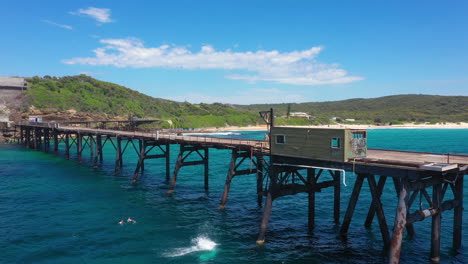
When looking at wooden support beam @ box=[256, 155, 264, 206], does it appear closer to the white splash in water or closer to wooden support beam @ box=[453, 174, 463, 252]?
the white splash in water

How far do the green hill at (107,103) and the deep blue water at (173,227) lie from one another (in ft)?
274

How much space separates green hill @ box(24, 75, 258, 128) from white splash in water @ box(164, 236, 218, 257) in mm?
104846

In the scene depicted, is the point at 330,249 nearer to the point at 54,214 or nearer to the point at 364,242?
the point at 364,242

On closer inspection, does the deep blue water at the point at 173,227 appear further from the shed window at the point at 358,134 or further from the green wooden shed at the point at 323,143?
the shed window at the point at 358,134

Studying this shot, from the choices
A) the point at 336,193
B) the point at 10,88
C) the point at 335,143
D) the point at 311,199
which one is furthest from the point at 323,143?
the point at 10,88

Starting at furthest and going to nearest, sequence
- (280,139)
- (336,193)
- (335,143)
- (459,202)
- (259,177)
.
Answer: (259,177), (336,193), (280,139), (335,143), (459,202)

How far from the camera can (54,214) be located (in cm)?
2803

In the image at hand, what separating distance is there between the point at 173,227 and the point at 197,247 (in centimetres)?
429

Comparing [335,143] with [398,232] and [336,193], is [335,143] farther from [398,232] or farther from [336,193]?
[336,193]

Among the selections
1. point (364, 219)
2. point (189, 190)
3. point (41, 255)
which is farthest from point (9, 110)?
point (364, 219)

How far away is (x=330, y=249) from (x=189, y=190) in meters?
19.7

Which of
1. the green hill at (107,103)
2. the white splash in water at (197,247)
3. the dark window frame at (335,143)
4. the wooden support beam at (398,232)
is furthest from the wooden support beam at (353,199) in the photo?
the green hill at (107,103)

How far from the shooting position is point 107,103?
136125mm

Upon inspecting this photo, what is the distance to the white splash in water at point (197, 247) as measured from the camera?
20.3 meters
